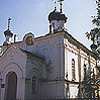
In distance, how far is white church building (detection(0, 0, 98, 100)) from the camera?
18.4 m

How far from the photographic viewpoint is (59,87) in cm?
1883

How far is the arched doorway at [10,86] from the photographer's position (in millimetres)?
19848

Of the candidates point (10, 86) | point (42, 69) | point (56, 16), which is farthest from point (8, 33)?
point (42, 69)

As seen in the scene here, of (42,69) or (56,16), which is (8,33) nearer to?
(56,16)

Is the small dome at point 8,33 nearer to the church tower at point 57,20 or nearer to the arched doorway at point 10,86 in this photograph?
the church tower at point 57,20

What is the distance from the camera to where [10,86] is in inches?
813

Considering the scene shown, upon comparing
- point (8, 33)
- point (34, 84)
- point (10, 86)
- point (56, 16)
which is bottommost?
point (10, 86)

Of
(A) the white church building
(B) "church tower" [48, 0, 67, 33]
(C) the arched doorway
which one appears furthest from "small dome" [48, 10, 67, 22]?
(C) the arched doorway

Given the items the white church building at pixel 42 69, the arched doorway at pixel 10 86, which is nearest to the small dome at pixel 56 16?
the white church building at pixel 42 69

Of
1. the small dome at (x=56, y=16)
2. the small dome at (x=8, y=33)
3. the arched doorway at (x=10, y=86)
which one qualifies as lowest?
the arched doorway at (x=10, y=86)

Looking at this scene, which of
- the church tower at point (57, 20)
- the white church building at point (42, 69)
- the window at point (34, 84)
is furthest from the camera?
the church tower at point (57, 20)

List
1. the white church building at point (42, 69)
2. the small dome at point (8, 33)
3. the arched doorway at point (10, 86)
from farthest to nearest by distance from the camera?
the small dome at point (8, 33)
the arched doorway at point (10, 86)
the white church building at point (42, 69)

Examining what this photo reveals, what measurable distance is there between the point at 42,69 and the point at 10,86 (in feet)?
11.5

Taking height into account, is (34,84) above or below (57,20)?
below
